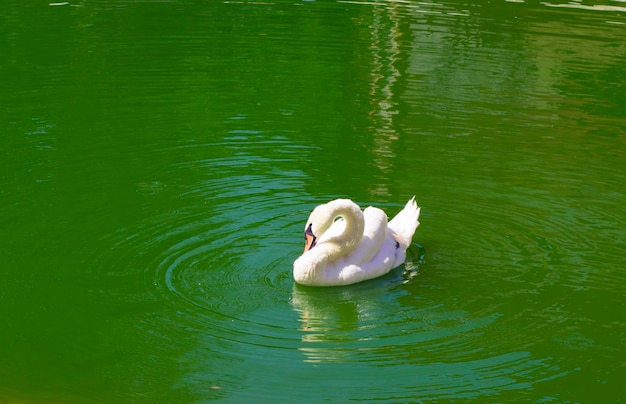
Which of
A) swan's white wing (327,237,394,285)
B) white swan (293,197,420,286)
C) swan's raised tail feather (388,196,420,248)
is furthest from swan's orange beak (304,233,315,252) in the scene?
swan's raised tail feather (388,196,420,248)

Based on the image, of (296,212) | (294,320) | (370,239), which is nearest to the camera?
(294,320)

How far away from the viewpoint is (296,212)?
36.2ft

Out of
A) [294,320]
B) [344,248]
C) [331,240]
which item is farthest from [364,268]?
[294,320]

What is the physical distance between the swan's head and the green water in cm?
48

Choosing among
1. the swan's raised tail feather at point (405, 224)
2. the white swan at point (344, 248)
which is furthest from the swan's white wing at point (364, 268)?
the swan's raised tail feather at point (405, 224)

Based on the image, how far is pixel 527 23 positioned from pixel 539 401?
53.7ft

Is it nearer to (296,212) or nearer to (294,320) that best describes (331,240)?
(294,320)

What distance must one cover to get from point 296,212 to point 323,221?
5.53ft

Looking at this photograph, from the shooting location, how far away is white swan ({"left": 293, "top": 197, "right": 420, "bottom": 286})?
9.12 meters

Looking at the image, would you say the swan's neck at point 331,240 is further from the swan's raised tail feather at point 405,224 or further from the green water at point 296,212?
the swan's raised tail feather at point 405,224

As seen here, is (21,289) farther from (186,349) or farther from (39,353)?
(186,349)

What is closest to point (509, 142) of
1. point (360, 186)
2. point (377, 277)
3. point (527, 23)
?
point (360, 186)

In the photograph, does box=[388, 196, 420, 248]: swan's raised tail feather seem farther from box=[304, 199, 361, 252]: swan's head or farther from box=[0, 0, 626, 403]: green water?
box=[304, 199, 361, 252]: swan's head

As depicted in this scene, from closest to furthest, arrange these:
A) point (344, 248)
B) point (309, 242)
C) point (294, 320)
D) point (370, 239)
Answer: point (294, 320) < point (309, 242) < point (344, 248) < point (370, 239)
